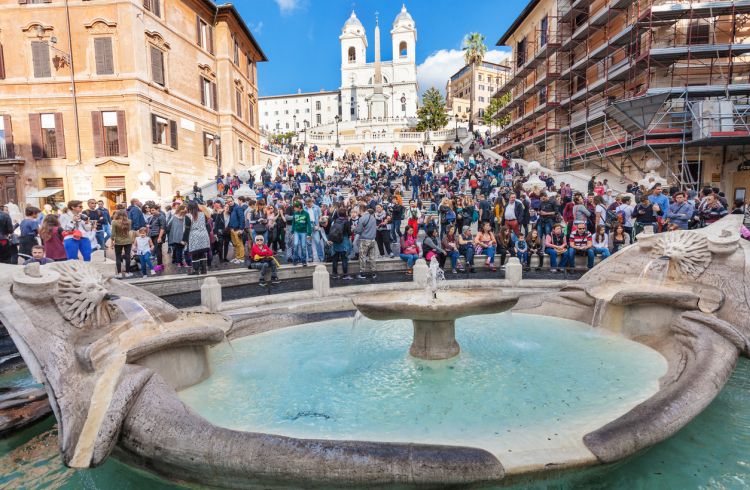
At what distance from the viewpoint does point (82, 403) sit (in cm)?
337

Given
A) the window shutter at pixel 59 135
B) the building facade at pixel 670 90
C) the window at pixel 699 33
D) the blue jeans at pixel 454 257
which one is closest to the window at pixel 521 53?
the building facade at pixel 670 90

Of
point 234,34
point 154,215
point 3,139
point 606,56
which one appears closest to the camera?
point 154,215

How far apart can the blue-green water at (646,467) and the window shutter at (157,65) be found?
24850mm

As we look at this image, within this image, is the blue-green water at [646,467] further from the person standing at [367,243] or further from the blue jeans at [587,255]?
the person standing at [367,243]

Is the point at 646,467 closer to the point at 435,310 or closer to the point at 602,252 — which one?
the point at 435,310

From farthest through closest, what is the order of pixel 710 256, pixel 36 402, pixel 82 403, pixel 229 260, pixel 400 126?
pixel 400 126, pixel 229 260, pixel 710 256, pixel 36 402, pixel 82 403

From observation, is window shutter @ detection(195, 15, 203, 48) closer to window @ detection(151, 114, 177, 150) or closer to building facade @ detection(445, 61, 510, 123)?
window @ detection(151, 114, 177, 150)

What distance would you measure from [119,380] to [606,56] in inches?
1217

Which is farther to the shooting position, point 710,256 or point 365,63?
point 365,63

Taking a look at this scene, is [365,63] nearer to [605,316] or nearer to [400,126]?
[400,126]

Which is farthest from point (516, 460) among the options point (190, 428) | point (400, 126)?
point (400, 126)

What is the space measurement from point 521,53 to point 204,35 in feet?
88.6

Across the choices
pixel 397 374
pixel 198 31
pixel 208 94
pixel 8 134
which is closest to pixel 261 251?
pixel 397 374

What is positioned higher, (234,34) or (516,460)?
(234,34)
